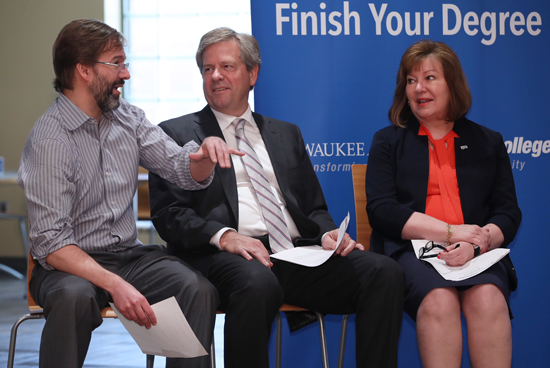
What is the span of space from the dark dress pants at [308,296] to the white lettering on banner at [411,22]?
4.26ft

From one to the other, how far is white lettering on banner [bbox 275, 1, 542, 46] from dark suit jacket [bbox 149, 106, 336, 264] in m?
0.63

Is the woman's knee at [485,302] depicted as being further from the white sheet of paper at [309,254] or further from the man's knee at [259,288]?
the man's knee at [259,288]

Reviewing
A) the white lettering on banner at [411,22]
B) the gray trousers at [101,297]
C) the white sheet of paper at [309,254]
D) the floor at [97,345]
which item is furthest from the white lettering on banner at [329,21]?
the floor at [97,345]

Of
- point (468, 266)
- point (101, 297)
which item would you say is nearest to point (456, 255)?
point (468, 266)

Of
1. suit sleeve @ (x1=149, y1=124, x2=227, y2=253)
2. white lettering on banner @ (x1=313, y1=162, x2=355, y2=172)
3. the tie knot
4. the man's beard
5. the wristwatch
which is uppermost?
the man's beard

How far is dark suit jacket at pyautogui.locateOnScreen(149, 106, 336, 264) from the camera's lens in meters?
2.03

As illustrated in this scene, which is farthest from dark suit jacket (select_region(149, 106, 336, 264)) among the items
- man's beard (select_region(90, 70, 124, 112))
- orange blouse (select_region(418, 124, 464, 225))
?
orange blouse (select_region(418, 124, 464, 225))

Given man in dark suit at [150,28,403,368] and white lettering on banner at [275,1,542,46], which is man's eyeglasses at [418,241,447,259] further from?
white lettering on banner at [275,1,542,46]

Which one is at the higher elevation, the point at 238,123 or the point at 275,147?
the point at 238,123

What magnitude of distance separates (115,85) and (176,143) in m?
0.37

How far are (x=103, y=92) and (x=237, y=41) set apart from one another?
73 centimetres

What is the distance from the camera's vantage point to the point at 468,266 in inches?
77.3

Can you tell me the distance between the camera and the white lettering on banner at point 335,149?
2.77 metres

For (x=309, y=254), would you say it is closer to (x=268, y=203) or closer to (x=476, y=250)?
(x=268, y=203)
